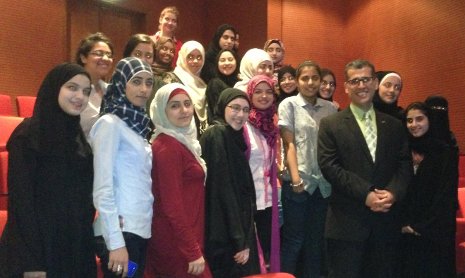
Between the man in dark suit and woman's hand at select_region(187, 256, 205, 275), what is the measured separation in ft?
3.14

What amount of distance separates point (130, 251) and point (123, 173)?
0.32m

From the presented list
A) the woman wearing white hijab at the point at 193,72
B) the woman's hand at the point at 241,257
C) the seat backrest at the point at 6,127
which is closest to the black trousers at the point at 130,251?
the woman's hand at the point at 241,257

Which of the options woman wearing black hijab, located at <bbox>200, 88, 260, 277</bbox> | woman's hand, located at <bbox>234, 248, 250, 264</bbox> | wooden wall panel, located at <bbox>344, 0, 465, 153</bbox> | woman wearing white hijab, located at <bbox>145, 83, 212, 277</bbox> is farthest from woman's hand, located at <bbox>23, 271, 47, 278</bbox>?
wooden wall panel, located at <bbox>344, 0, 465, 153</bbox>

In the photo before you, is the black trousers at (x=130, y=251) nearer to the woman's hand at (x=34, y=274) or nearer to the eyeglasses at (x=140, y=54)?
the woman's hand at (x=34, y=274)

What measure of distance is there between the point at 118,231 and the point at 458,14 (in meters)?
5.25

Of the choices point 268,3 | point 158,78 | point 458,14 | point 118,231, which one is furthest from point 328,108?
point 268,3

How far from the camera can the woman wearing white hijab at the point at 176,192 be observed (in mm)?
2393

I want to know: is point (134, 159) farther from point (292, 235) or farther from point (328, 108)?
point (328, 108)

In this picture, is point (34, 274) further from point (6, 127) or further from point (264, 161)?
point (6, 127)

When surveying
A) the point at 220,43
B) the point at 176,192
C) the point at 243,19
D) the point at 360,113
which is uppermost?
the point at 243,19

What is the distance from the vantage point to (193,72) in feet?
12.6

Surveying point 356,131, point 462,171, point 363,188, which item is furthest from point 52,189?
point 462,171

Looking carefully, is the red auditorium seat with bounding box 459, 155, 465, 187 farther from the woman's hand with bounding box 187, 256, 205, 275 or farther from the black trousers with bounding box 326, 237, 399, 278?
the woman's hand with bounding box 187, 256, 205, 275

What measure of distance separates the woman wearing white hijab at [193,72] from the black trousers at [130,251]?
1507mm
